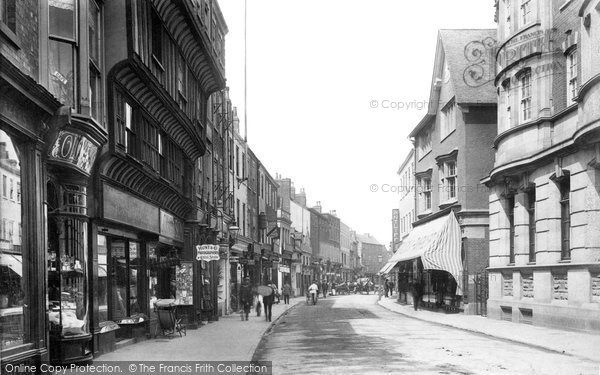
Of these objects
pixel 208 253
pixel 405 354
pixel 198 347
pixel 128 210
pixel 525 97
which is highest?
pixel 525 97

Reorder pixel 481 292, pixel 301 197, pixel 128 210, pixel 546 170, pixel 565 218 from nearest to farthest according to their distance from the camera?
pixel 128 210 < pixel 565 218 < pixel 546 170 < pixel 481 292 < pixel 301 197

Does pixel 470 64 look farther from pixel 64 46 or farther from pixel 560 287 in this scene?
pixel 64 46

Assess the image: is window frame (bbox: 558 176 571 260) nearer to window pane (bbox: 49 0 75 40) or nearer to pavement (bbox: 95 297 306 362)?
pavement (bbox: 95 297 306 362)

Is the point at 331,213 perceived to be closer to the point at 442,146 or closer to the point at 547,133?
the point at 442,146

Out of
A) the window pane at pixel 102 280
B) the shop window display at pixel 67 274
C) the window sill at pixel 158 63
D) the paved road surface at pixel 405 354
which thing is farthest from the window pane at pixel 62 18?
the paved road surface at pixel 405 354

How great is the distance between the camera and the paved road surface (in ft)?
42.2

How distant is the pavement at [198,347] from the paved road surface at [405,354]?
51 centimetres

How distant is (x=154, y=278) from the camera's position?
21156 mm

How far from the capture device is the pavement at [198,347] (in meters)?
14.6

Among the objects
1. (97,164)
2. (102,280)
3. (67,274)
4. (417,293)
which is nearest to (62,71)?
(97,164)

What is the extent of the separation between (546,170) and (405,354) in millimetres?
10844

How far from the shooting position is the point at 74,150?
12656 millimetres

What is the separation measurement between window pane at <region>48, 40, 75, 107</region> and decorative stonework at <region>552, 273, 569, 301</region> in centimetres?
1548

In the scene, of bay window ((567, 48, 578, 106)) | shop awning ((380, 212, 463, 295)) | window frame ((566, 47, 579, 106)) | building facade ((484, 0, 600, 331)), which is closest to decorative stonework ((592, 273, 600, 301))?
building facade ((484, 0, 600, 331))
